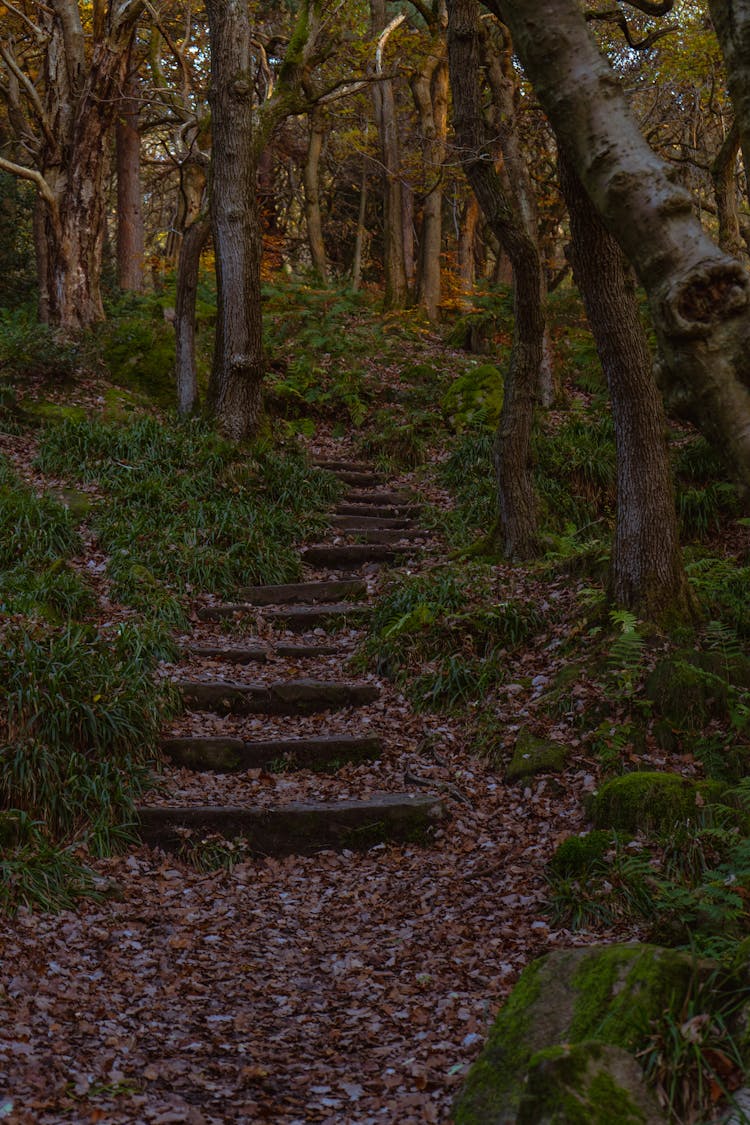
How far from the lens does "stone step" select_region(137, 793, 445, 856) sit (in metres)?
6.08

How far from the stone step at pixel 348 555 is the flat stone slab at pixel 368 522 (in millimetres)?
810

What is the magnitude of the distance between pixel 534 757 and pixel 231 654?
312 centimetres

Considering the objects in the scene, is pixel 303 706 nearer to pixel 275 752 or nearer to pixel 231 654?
pixel 275 752

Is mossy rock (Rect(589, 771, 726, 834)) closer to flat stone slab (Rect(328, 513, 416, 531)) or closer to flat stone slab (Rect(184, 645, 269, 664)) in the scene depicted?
flat stone slab (Rect(184, 645, 269, 664))

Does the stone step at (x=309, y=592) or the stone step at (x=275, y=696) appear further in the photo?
the stone step at (x=309, y=592)

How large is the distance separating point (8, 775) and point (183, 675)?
7.46 ft

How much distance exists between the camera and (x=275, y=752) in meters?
7.01

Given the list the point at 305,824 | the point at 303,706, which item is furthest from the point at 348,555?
the point at 305,824

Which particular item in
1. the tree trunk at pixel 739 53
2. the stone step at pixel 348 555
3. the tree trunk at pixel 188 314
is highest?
the tree trunk at pixel 188 314

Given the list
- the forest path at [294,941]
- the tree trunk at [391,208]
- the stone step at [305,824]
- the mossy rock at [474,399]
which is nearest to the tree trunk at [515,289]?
the forest path at [294,941]

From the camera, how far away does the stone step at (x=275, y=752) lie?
6.86 m

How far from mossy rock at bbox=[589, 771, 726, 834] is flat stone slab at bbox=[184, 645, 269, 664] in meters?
3.84

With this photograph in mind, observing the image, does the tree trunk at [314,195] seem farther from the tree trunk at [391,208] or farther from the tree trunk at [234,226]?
the tree trunk at [234,226]

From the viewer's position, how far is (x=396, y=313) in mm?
19531
